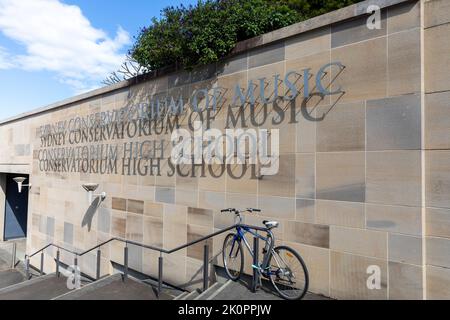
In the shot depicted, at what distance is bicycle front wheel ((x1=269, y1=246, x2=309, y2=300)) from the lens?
477cm

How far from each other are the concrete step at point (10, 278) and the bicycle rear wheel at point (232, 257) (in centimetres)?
881

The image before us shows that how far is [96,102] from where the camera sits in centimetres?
965

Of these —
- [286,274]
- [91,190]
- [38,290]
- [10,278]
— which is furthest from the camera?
[10,278]

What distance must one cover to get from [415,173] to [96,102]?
8299 mm

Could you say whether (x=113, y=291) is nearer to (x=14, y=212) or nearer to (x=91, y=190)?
(x=91, y=190)

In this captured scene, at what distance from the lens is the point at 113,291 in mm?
6551

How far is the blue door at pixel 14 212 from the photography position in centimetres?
1667

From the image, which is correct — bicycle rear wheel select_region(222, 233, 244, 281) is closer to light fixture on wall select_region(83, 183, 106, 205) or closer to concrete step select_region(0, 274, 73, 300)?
concrete step select_region(0, 274, 73, 300)

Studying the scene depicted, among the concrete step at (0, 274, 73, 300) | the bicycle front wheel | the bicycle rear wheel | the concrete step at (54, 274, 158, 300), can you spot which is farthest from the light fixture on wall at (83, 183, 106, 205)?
the bicycle front wheel

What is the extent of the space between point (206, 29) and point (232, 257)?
4190 millimetres

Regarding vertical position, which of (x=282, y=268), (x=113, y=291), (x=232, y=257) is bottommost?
(x=113, y=291)

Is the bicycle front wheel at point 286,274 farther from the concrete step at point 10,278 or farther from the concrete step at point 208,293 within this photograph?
the concrete step at point 10,278

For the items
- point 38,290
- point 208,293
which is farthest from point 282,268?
point 38,290
